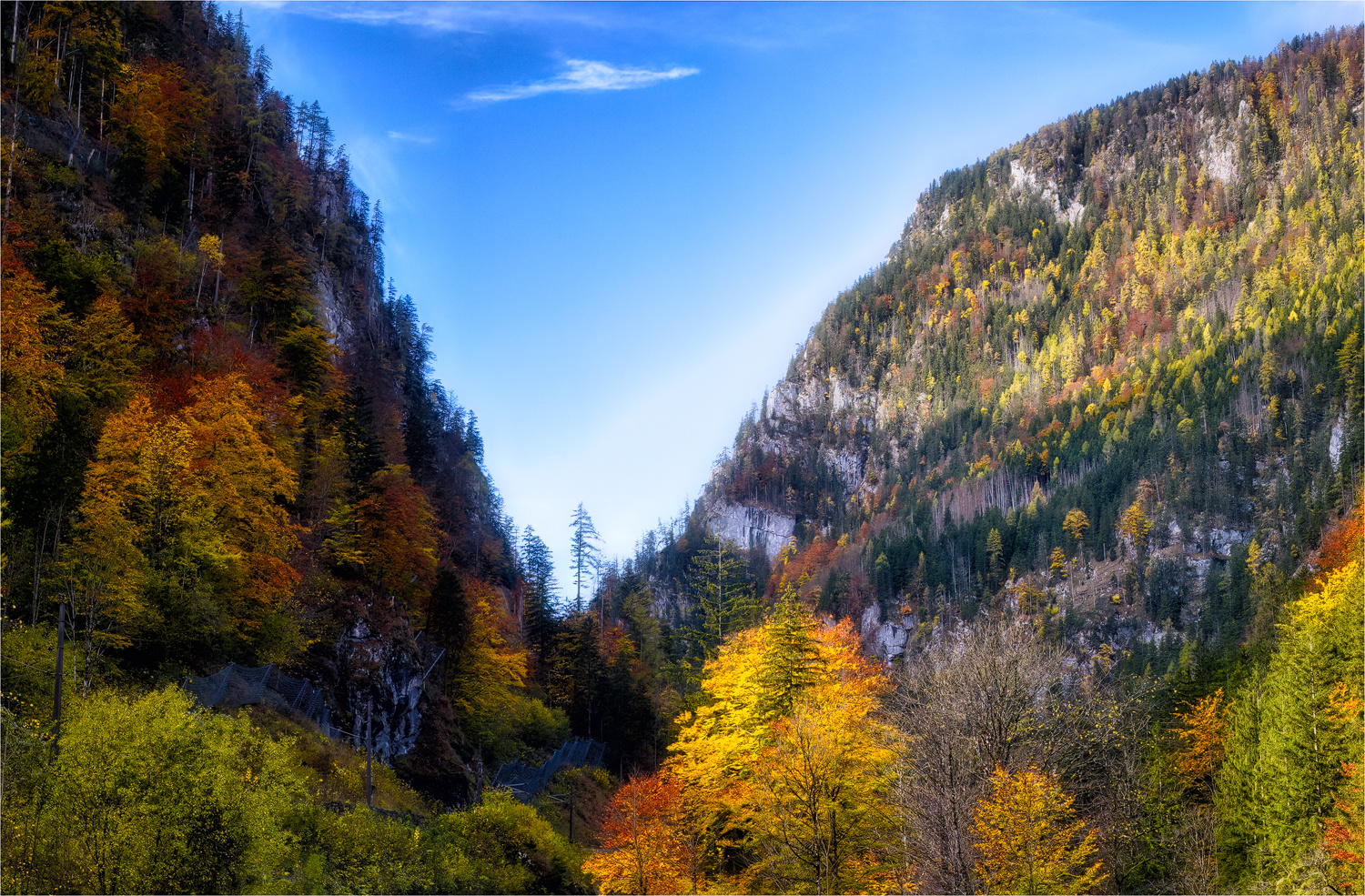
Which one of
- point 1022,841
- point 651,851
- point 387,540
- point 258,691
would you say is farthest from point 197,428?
point 1022,841

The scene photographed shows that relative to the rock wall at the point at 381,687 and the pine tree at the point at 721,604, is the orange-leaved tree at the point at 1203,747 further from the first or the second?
the rock wall at the point at 381,687

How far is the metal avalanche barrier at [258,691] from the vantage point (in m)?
26.5

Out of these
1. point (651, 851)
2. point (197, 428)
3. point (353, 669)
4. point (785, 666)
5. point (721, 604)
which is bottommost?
point (651, 851)

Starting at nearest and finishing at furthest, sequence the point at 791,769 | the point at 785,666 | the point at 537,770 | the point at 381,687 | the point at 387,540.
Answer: the point at 791,769
the point at 785,666
the point at 381,687
the point at 387,540
the point at 537,770

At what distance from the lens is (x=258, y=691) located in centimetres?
2844

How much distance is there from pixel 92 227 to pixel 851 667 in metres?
40.1

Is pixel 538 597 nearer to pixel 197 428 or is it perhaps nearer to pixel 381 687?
pixel 381 687

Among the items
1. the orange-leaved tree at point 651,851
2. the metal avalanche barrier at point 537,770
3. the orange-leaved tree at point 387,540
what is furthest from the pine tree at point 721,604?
the orange-leaved tree at point 651,851

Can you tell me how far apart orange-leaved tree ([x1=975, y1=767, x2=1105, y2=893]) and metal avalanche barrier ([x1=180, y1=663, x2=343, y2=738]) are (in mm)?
23709

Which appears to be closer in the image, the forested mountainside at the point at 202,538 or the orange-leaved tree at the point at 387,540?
the forested mountainside at the point at 202,538

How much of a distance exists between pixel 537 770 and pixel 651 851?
1954 cm

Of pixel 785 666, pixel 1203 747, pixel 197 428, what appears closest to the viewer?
pixel 785 666

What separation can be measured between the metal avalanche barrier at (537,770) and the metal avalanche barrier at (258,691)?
1025 cm

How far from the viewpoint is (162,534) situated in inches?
1160
